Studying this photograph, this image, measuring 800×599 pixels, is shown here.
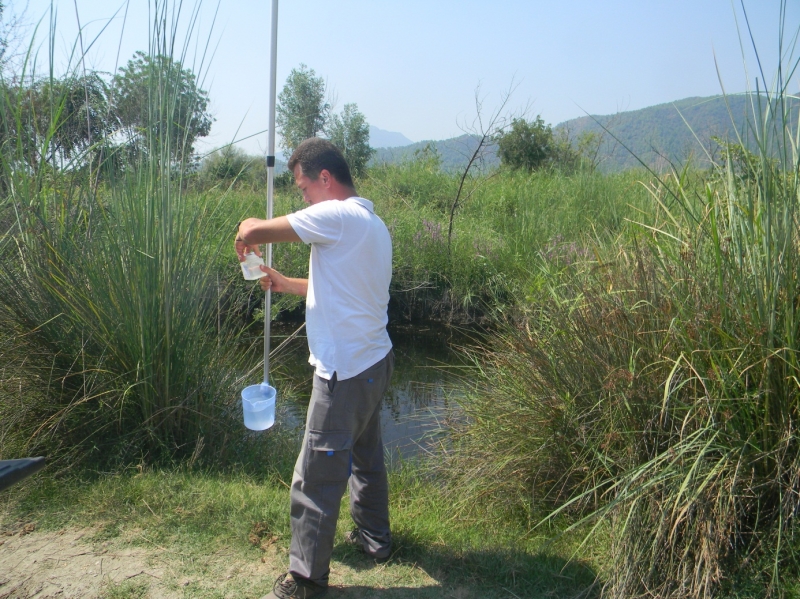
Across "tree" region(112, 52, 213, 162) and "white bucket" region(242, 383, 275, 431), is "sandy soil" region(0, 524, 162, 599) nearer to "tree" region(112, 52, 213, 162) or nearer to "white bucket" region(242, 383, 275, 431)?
"white bucket" region(242, 383, 275, 431)

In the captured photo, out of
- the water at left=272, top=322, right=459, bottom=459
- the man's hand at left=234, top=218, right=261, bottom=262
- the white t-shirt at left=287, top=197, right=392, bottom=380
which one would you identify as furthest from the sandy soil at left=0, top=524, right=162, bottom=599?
the water at left=272, top=322, right=459, bottom=459

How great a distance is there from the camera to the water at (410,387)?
604cm

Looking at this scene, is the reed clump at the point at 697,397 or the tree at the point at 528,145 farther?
the tree at the point at 528,145

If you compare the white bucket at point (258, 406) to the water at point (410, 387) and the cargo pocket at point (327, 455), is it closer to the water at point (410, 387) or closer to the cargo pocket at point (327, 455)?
the cargo pocket at point (327, 455)

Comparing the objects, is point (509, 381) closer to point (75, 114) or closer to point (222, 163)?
point (222, 163)

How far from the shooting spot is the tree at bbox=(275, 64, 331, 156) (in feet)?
57.4

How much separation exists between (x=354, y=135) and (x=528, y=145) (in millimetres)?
5269

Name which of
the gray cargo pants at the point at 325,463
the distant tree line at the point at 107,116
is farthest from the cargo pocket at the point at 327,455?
the distant tree line at the point at 107,116

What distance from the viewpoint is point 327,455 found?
111 inches

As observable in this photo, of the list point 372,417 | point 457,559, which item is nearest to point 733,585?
point 457,559

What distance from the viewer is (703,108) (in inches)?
157

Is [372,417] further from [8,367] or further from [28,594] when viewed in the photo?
[8,367]

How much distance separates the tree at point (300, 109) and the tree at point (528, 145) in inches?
230

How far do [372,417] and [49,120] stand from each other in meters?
3.05
